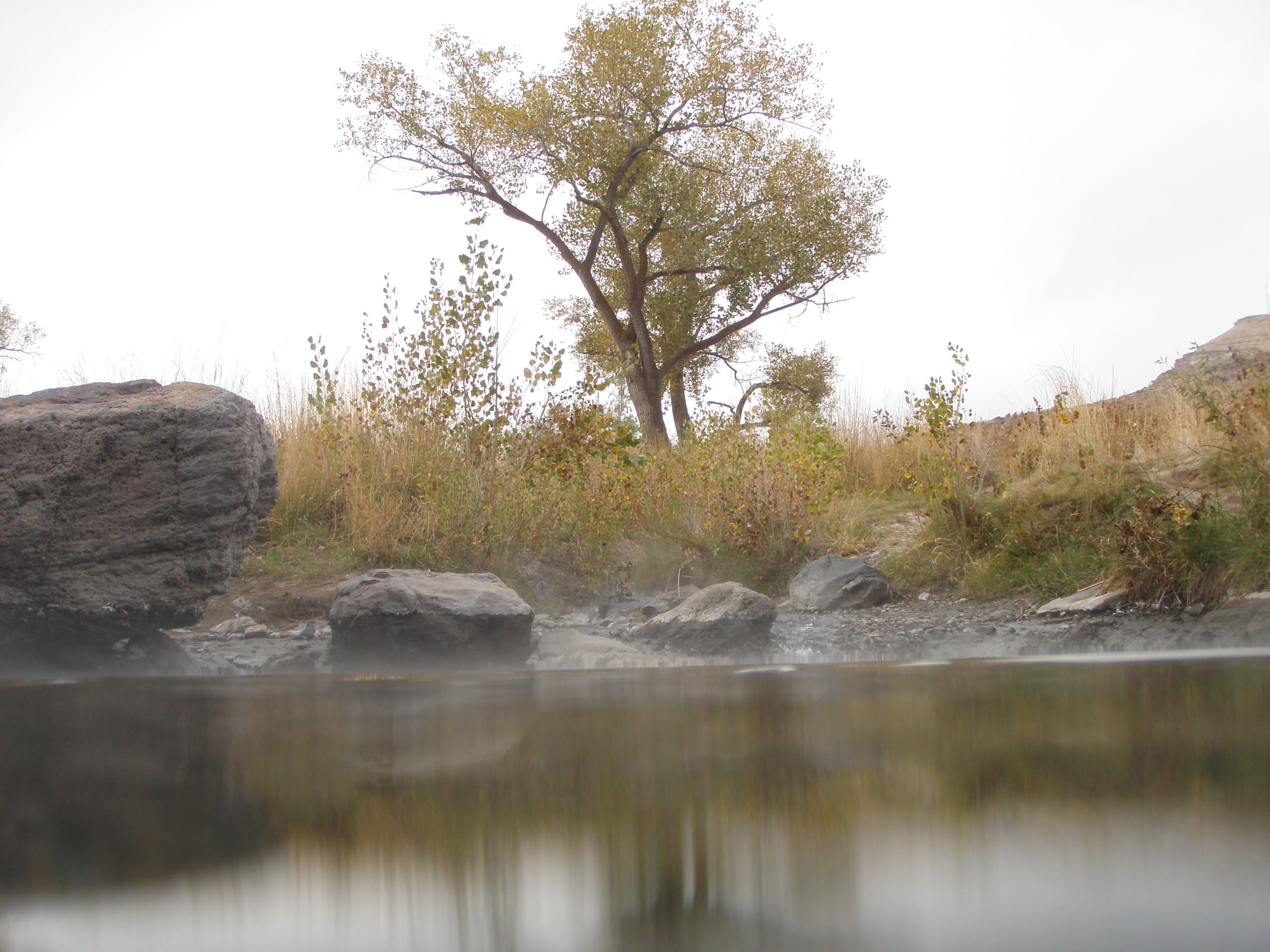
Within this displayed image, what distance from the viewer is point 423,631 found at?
4645mm

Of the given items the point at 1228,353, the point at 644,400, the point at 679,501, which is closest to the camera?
the point at 679,501

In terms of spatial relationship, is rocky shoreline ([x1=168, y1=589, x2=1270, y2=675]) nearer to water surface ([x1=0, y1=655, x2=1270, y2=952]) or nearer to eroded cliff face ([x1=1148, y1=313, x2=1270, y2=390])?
water surface ([x1=0, y1=655, x2=1270, y2=952])

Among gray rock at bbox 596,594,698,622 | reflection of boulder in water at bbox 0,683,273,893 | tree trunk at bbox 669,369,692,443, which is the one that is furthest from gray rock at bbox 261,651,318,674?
tree trunk at bbox 669,369,692,443

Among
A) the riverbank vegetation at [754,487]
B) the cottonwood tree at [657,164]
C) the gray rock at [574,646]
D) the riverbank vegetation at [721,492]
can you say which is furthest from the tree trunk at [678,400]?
the gray rock at [574,646]

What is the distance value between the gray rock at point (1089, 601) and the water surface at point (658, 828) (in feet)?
8.29

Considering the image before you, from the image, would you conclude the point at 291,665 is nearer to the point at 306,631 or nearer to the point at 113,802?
the point at 306,631

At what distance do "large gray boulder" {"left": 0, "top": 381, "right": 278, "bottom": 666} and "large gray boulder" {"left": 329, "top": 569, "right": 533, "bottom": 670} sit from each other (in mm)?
735

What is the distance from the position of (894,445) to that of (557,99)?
1121 centimetres

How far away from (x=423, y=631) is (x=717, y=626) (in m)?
1.63

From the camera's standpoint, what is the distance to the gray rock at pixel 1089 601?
5.32 metres

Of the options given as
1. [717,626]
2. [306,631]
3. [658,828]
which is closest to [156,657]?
[306,631]

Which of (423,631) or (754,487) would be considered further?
(754,487)

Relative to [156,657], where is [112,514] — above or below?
above

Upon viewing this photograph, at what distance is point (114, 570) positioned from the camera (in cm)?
445
